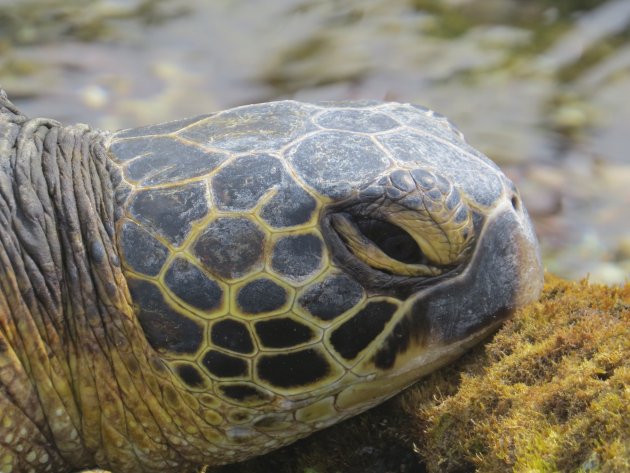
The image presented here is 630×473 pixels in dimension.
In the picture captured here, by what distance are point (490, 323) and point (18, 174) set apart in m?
1.69

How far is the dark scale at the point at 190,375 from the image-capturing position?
108 inches

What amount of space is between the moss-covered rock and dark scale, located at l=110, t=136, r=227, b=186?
1.03 meters

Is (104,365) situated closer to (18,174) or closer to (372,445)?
(18,174)

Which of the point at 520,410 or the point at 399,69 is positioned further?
the point at 399,69

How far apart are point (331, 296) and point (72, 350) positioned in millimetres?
873

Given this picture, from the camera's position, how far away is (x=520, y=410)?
258cm

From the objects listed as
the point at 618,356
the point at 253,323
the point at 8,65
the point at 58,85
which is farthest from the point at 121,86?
the point at 618,356

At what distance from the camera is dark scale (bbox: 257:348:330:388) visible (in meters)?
2.71

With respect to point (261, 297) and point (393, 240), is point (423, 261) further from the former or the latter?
point (261, 297)

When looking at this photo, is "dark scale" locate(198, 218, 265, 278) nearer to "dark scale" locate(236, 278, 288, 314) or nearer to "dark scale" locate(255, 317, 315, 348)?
"dark scale" locate(236, 278, 288, 314)

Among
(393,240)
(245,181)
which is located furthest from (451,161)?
(245,181)

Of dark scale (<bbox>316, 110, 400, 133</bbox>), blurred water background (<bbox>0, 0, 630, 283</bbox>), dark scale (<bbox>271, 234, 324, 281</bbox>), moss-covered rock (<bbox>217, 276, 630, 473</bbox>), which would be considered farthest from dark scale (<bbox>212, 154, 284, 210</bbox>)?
blurred water background (<bbox>0, 0, 630, 283</bbox>)

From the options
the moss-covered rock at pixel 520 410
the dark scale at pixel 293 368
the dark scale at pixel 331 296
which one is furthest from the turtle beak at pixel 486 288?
the dark scale at pixel 293 368

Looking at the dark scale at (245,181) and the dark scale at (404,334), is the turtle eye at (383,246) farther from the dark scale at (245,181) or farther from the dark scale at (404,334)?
the dark scale at (245,181)
